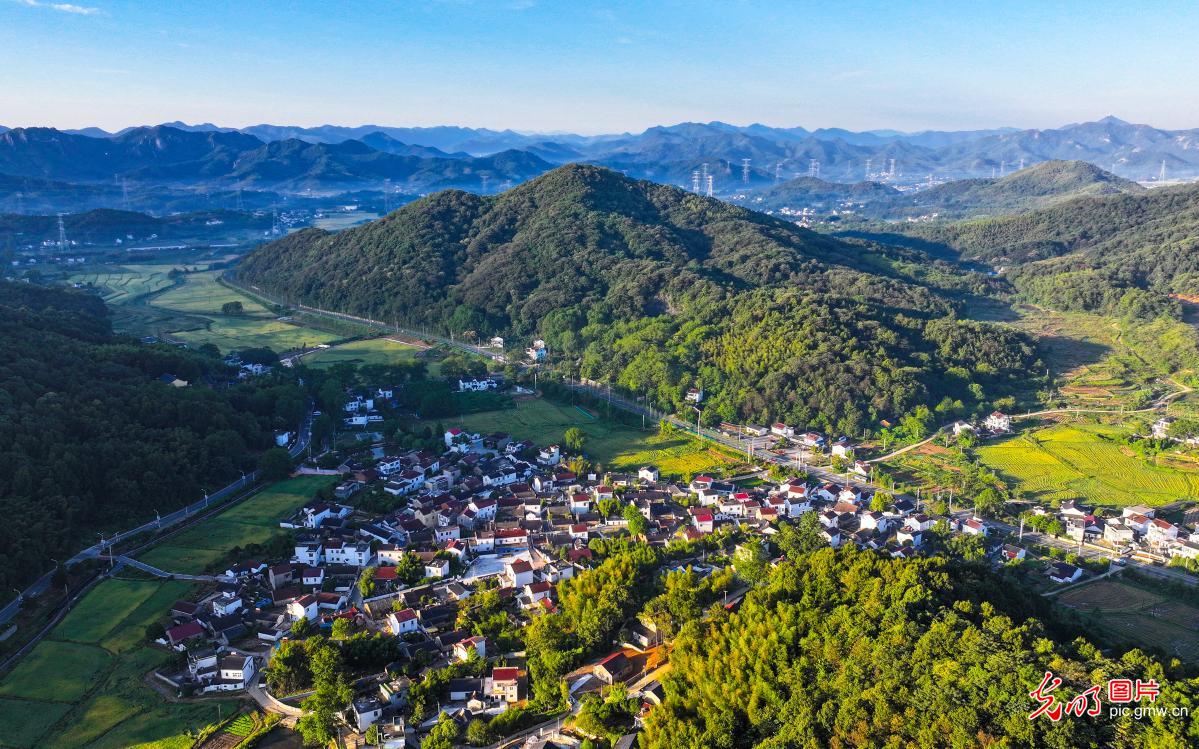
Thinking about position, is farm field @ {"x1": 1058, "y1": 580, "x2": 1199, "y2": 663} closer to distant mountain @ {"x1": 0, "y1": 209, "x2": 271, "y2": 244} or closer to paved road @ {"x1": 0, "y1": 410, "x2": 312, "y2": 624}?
paved road @ {"x1": 0, "y1": 410, "x2": 312, "y2": 624}

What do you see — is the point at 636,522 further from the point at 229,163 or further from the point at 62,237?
the point at 229,163

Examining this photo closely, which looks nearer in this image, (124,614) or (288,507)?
(124,614)

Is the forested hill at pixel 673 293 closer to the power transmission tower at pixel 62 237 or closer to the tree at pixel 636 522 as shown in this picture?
the tree at pixel 636 522

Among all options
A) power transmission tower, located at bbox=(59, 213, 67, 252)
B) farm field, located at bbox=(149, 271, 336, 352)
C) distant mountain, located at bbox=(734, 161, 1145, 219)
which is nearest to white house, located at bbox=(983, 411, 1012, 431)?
farm field, located at bbox=(149, 271, 336, 352)

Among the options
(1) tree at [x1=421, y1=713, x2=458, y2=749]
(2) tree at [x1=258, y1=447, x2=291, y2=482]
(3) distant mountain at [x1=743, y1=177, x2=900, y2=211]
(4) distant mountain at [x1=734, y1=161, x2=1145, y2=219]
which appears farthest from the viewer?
(3) distant mountain at [x1=743, y1=177, x2=900, y2=211]

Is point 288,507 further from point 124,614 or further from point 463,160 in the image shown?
point 463,160

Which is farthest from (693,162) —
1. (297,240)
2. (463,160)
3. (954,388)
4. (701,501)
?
(701,501)
